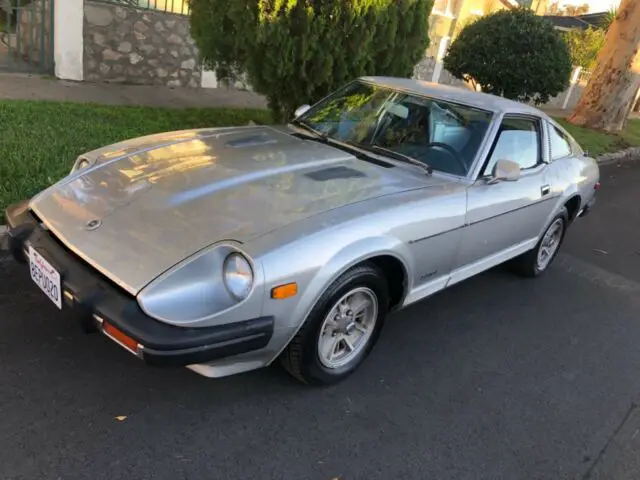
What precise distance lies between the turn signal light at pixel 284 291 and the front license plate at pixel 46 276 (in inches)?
38.2

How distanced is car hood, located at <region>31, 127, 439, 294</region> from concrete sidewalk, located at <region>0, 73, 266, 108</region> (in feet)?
15.4

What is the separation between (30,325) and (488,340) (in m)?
2.82

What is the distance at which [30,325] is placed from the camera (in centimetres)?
324

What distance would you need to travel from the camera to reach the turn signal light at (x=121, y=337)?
2367mm

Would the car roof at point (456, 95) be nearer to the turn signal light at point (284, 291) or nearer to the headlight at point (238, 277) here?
the turn signal light at point (284, 291)

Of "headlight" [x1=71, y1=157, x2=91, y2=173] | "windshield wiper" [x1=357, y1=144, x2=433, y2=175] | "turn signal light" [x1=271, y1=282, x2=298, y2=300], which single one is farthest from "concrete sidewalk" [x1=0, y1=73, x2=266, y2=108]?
"turn signal light" [x1=271, y1=282, x2=298, y2=300]

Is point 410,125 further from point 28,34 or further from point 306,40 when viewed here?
point 28,34

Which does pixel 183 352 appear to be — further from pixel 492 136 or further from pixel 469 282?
pixel 469 282

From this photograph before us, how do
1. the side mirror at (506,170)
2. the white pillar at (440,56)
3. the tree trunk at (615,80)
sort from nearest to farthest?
the side mirror at (506,170) → the tree trunk at (615,80) → the white pillar at (440,56)

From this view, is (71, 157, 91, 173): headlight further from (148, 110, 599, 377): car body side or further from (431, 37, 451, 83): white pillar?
(431, 37, 451, 83): white pillar

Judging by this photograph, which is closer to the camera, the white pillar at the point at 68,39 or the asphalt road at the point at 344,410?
the asphalt road at the point at 344,410

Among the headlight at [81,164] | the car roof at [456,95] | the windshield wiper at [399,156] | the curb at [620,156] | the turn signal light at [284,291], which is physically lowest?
the curb at [620,156]

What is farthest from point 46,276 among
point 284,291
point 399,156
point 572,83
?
point 572,83

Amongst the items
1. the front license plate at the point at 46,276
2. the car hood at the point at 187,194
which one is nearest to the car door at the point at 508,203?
the car hood at the point at 187,194
